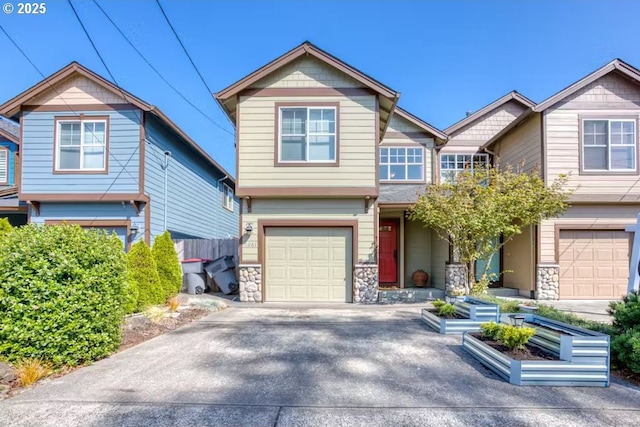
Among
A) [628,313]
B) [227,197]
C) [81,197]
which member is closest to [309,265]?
[628,313]

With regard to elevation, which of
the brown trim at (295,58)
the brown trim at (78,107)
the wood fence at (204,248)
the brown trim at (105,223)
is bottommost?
the wood fence at (204,248)

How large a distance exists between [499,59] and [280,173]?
10387 millimetres

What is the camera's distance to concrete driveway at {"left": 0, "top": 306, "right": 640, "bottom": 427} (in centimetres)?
337

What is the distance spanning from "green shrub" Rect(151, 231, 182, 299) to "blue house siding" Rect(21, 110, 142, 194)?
6.81 ft

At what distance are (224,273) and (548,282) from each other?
9.72 meters

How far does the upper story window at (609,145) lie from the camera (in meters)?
10.3

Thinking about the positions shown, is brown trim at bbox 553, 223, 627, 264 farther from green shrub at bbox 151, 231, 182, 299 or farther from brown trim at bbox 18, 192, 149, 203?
brown trim at bbox 18, 192, 149, 203

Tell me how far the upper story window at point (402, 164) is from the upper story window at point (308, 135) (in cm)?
343

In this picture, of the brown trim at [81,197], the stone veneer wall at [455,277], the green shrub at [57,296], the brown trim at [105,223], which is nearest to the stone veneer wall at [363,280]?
the stone veneer wall at [455,277]

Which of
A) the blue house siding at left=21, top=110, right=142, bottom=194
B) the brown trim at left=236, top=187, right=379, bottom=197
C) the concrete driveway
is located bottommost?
the concrete driveway

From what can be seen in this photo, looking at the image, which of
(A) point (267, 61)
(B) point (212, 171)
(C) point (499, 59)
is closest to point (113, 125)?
(A) point (267, 61)

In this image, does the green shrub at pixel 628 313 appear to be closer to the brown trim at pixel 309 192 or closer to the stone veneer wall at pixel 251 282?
the brown trim at pixel 309 192

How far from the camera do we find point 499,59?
46.0 ft

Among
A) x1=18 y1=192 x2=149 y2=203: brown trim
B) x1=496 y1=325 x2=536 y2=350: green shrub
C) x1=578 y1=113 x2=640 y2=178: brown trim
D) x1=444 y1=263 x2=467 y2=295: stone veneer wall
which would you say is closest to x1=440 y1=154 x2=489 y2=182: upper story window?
x1=578 y1=113 x2=640 y2=178: brown trim
